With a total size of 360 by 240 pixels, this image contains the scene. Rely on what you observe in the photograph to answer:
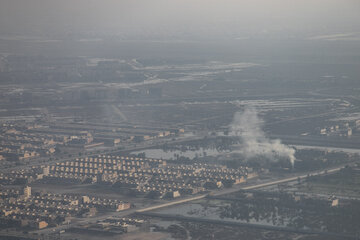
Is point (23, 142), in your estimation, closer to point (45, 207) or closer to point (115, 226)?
point (45, 207)

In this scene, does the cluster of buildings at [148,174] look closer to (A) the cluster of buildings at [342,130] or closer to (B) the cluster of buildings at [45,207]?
(B) the cluster of buildings at [45,207]

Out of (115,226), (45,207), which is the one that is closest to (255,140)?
(45,207)

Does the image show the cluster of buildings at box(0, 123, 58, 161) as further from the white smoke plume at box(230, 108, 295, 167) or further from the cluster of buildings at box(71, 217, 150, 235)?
the cluster of buildings at box(71, 217, 150, 235)

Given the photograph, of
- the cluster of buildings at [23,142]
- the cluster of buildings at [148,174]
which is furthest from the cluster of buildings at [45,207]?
the cluster of buildings at [23,142]

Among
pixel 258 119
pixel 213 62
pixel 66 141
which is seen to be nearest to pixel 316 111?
pixel 258 119

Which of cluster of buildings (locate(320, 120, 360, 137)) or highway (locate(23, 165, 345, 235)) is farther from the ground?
cluster of buildings (locate(320, 120, 360, 137))

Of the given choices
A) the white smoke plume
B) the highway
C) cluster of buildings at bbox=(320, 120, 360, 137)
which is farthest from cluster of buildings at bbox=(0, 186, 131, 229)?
cluster of buildings at bbox=(320, 120, 360, 137)
